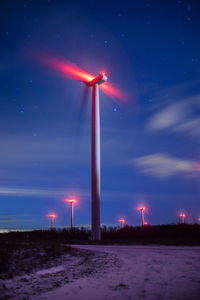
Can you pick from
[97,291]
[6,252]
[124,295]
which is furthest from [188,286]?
[6,252]

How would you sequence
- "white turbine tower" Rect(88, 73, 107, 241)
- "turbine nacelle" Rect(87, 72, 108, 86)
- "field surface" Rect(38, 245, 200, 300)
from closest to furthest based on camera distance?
"field surface" Rect(38, 245, 200, 300), "white turbine tower" Rect(88, 73, 107, 241), "turbine nacelle" Rect(87, 72, 108, 86)

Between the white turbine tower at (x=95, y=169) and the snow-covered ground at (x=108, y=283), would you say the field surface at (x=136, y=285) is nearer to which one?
the snow-covered ground at (x=108, y=283)

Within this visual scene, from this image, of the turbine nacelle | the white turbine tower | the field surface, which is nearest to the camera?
the field surface

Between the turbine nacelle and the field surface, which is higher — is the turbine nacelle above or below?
above

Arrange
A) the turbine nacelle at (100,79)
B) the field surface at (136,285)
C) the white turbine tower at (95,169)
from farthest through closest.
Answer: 1. the turbine nacelle at (100,79)
2. the white turbine tower at (95,169)
3. the field surface at (136,285)

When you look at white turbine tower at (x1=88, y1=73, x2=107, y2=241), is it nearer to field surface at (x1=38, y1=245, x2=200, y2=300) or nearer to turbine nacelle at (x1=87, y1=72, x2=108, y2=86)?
turbine nacelle at (x1=87, y1=72, x2=108, y2=86)

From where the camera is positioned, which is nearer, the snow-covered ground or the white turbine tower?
the snow-covered ground

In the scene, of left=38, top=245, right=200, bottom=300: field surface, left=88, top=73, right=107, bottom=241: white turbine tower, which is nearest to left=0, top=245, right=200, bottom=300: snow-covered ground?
left=38, top=245, right=200, bottom=300: field surface

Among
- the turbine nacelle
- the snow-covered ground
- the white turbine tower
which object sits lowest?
the snow-covered ground

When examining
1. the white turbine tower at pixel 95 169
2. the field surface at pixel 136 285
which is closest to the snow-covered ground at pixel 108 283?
the field surface at pixel 136 285

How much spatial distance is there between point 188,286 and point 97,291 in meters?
1.99

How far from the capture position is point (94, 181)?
1108 inches

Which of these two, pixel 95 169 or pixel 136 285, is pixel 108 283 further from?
pixel 95 169

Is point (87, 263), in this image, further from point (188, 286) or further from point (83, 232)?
point (83, 232)
